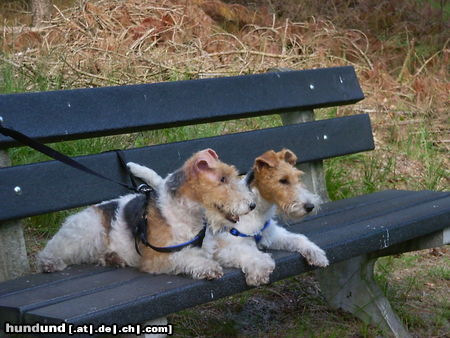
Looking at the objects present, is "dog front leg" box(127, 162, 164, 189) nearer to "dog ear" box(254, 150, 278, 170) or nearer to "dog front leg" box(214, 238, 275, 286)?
"dog ear" box(254, 150, 278, 170)

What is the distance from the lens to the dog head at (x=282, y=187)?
3.85 m

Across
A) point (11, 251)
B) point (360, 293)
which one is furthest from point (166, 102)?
point (360, 293)

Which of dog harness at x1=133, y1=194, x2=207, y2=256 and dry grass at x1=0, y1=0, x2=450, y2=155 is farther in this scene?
dry grass at x1=0, y1=0, x2=450, y2=155

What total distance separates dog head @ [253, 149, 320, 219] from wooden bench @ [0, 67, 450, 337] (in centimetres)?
21

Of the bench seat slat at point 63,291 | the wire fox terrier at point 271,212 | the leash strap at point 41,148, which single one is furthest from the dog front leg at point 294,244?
the leash strap at point 41,148

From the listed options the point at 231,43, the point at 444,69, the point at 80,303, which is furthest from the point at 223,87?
the point at 444,69

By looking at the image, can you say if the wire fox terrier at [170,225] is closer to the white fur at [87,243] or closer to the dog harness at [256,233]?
the white fur at [87,243]

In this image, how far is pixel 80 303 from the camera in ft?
9.68

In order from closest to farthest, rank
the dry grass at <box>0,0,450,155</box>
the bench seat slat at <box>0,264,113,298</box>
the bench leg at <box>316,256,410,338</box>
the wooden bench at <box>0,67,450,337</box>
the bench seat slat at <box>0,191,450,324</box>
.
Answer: the bench seat slat at <box>0,191,450,324</box>, the wooden bench at <box>0,67,450,337</box>, the bench seat slat at <box>0,264,113,298</box>, the bench leg at <box>316,256,410,338</box>, the dry grass at <box>0,0,450,155</box>

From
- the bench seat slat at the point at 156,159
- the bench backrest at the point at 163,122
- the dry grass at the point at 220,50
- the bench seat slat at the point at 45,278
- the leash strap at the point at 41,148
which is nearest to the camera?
the bench seat slat at the point at 45,278

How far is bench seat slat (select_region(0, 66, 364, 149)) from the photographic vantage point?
3.96 metres

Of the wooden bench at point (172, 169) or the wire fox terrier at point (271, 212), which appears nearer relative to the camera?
the wooden bench at point (172, 169)

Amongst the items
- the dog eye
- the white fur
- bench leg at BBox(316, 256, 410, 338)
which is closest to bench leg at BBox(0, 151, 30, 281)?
the white fur

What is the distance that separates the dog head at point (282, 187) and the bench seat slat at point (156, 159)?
680mm
